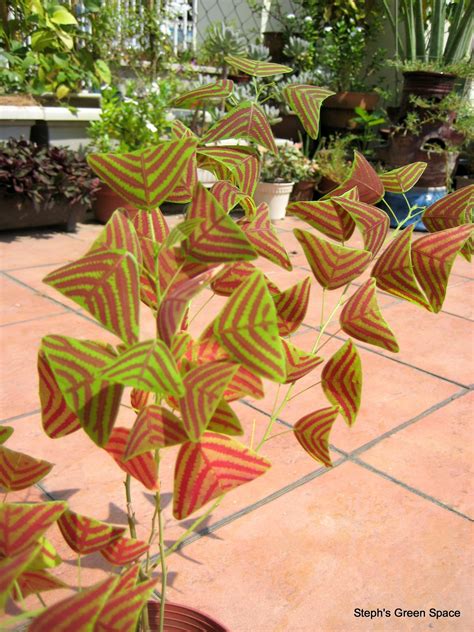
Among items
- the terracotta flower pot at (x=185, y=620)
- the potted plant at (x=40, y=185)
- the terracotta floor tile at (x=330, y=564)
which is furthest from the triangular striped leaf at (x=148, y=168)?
the potted plant at (x=40, y=185)

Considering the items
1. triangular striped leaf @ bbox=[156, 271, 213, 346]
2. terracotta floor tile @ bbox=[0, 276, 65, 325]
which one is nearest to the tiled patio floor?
terracotta floor tile @ bbox=[0, 276, 65, 325]

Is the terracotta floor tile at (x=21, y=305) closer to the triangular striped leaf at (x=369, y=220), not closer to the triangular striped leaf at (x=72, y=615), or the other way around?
the triangular striped leaf at (x=369, y=220)

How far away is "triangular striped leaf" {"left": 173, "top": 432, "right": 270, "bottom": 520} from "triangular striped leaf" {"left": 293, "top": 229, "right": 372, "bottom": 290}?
197mm

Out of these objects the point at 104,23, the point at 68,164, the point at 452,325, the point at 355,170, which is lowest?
the point at 452,325

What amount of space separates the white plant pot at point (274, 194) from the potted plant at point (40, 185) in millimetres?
1190

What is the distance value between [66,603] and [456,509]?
1.36 meters

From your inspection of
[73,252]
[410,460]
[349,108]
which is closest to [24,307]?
[73,252]

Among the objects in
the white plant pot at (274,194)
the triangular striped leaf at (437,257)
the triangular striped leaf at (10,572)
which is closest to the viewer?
the triangular striped leaf at (10,572)

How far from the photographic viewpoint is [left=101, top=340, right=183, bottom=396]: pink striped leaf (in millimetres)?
440

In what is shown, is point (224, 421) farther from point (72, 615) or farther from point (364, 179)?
point (364, 179)

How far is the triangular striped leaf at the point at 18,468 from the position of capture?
0.64 metres

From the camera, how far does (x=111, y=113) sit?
400 centimetres

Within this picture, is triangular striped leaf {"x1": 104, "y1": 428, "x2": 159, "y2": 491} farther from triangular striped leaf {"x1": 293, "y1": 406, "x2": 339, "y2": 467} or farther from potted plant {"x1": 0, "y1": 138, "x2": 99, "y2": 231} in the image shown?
potted plant {"x1": 0, "y1": 138, "x2": 99, "y2": 231}

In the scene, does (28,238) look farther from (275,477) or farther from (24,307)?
(275,477)
